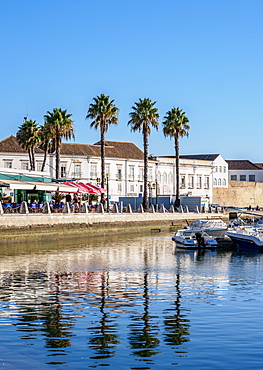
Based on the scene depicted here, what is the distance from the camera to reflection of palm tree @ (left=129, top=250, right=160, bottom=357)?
661 inches

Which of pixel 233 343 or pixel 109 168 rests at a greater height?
pixel 109 168

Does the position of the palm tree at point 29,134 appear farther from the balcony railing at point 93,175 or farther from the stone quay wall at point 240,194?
the stone quay wall at point 240,194

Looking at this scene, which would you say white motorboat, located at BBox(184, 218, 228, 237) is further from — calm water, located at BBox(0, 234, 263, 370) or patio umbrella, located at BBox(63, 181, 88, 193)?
calm water, located at BBox(0, 234, 263, 370)

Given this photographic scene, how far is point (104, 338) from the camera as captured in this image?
1814 centimetres

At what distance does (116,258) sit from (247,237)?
1279 centimetres

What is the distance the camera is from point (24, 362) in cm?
1556

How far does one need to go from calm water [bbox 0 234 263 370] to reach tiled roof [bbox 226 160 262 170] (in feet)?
384

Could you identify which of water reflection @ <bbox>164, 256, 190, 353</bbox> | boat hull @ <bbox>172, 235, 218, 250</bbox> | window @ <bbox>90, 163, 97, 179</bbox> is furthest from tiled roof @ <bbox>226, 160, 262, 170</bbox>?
water reflection @ <bbox>164, 256, 190, 353</bbox>

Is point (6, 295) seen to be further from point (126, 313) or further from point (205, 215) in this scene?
point (205, 215)

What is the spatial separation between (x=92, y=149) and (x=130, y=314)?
269 ft

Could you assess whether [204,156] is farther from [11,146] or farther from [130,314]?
Result: [130,314]

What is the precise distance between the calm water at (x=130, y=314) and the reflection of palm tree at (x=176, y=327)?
0.10 ft

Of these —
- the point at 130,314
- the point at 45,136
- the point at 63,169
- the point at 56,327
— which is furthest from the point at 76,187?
the point at 56,327

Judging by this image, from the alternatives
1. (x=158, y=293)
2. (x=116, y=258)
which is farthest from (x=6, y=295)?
(x=116, y=258)
